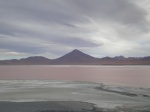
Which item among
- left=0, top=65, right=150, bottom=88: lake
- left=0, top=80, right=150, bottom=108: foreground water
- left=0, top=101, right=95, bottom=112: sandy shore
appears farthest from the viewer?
left=0, top=65, right=150, bottom=88: lake

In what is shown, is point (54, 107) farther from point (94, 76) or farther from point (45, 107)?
point (94, 76)

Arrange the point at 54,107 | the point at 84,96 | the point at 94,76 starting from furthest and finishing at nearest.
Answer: the point at 94,76, the point at 84,96, the point at 54,107

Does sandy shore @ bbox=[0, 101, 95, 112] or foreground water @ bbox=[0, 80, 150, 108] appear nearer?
sandy shore @ bbox=[0, 101, 95, 112]

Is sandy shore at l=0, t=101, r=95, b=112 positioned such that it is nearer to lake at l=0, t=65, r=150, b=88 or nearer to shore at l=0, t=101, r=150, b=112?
shore at l=0, t=101, r=150, b=112

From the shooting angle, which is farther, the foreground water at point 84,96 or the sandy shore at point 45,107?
the foreground water at point 84,96

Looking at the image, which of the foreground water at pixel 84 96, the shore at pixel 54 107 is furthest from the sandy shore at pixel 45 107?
the foreground water at pixel 84 96

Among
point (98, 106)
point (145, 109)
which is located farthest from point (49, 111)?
point (145, 109)

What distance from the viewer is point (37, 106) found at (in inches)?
390

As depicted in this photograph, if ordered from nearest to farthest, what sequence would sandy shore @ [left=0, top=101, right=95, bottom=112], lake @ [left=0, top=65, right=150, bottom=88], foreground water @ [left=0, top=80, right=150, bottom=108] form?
1. sandy shore @ [left=0, top=101, right=95, bottom=112]
2. foreground water @ [left=0, top=80, right=150, bottom=108]
3. lake @ [left=0, top=65, right=150, bottom=88]

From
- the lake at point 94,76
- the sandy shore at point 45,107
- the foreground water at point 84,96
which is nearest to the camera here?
the sandy shore at point 45,107

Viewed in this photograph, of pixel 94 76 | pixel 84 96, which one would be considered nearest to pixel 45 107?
pixel 84 96

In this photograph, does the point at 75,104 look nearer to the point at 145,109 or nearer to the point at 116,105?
the point at 116,105

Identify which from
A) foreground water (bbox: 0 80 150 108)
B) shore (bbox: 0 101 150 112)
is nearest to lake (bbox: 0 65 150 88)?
foreground water (bbox: 0 80 150 108)

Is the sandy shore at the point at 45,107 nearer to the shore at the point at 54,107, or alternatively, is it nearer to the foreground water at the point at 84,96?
the shore at the point at 54,107
